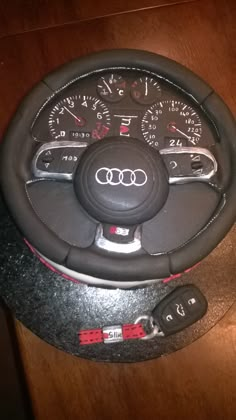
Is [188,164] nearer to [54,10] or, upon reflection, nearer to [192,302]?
[192,302]

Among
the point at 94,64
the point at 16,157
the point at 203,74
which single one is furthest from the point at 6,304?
the point at 203,74

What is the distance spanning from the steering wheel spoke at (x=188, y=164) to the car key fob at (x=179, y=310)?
0.18 metres

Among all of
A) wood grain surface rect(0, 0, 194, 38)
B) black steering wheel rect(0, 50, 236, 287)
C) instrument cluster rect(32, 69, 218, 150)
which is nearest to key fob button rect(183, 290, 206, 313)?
black steering wheel rect(0, 50, 236, 287)

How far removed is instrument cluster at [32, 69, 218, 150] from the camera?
0.71m

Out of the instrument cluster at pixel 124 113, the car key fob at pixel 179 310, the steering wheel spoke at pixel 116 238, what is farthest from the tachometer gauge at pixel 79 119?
the car key fob at pixel 179 310

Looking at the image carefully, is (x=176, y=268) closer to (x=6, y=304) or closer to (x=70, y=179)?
(x=70, y=179)

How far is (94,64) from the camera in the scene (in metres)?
0.73

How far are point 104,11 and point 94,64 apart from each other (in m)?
0.28

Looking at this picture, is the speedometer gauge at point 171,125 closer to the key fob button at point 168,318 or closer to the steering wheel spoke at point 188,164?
the steering wheel spoke at point 188,164

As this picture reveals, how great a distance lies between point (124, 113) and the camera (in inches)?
28.5

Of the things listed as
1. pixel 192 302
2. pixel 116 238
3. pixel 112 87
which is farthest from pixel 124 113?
pixel 192 302

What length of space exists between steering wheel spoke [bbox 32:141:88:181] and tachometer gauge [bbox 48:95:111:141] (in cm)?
2

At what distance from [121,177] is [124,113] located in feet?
0.38

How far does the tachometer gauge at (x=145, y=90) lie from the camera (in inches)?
28.7
